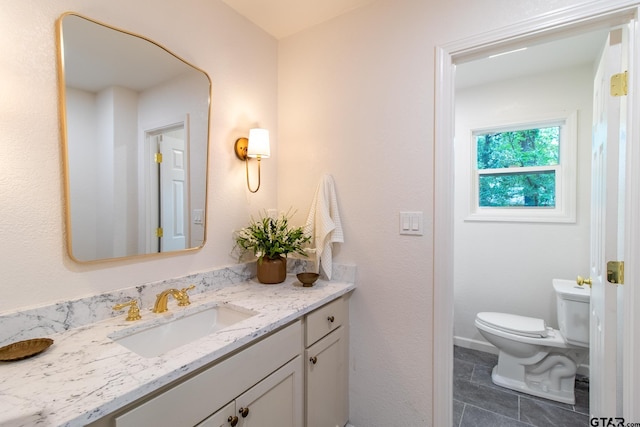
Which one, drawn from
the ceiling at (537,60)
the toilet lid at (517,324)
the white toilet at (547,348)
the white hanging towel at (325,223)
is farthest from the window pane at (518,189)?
the white hanging towel at (325,223)

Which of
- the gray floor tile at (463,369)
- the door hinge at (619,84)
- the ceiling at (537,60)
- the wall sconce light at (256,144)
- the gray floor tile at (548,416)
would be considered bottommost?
the gray floor tile at (463,369)

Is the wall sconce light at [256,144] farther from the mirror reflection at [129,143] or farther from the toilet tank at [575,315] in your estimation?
the toilet tank at [575,315]

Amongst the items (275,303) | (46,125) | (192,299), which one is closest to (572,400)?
(275,303)

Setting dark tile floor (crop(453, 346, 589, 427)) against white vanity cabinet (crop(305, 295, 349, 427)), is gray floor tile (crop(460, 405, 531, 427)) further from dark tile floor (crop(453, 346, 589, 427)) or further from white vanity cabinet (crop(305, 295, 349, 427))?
white vanity cabinet (crop(305, 295, 349, 427))

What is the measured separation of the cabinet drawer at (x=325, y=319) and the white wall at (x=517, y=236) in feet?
5.49

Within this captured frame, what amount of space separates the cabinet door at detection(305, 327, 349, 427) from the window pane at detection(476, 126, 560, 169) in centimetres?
221

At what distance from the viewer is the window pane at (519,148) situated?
8.27 ft

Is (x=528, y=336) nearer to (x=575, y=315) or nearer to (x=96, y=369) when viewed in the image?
(x=575, y=315)

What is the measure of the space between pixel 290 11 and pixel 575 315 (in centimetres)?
269

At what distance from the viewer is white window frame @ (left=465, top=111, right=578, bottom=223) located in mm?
2361

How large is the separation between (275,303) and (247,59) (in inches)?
55.7

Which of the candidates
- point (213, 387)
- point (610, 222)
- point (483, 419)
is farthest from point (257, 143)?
point (483, 419)

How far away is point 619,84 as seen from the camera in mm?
1187

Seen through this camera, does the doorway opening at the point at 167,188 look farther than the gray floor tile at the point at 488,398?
No
